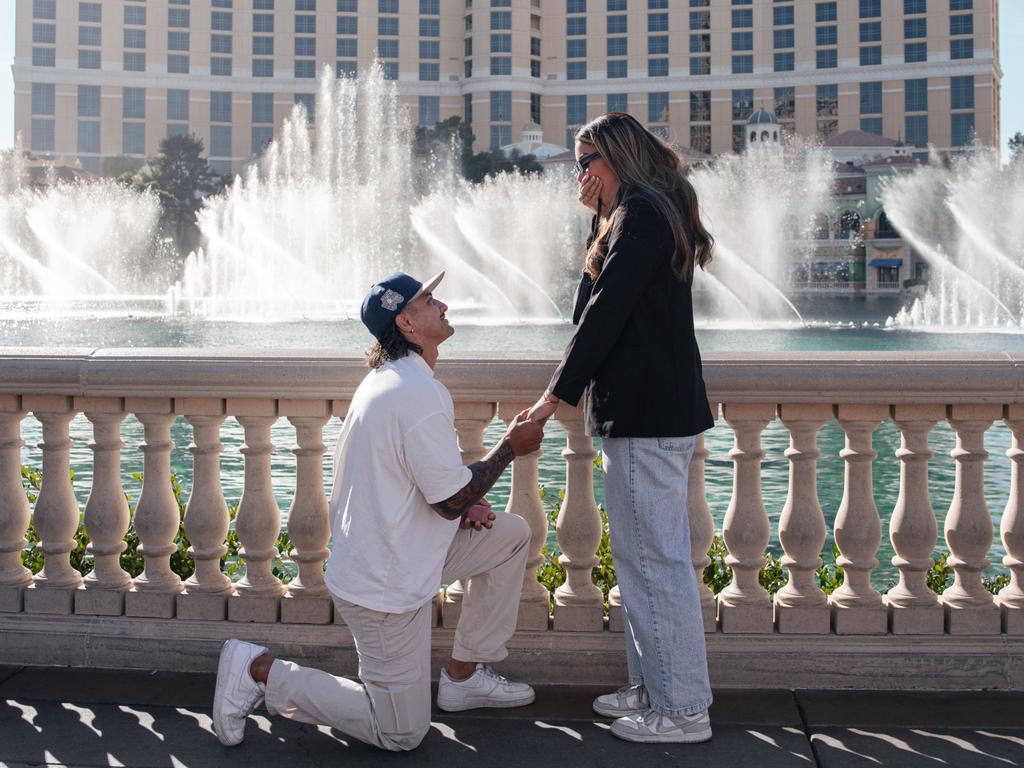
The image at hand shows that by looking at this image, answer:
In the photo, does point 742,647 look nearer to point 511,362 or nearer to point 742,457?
point 742,457

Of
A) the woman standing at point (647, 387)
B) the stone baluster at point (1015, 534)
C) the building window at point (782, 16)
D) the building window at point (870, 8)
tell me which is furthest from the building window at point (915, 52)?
the woman standing at point (647, 387)

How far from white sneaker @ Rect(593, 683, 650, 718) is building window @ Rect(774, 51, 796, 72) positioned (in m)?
91.9

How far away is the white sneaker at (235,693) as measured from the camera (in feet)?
10.7

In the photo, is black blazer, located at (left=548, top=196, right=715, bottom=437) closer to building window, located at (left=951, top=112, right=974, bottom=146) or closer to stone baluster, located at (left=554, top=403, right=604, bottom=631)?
stone baluster, located at (left=554, top=403, right=604, bottom=631)

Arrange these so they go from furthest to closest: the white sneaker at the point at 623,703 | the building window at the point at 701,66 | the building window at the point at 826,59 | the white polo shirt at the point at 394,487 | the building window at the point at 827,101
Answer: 1. the building window at the point at 701,66
2. the building window at the point at 827,101
3. the building window at the point at 826,59
4. the white sneaker at the point at 623,703
5. the white polo shirt at the point at 394,487

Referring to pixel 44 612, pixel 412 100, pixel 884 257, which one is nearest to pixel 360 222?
pixel 884 257

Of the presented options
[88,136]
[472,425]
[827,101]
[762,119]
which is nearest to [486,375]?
[472,425]

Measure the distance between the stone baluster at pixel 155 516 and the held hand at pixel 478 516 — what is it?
44.2 inches

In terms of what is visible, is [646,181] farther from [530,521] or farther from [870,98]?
[870,98]

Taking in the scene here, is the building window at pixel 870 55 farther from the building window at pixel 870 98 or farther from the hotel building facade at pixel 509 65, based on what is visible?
the building window at pixel 870 98

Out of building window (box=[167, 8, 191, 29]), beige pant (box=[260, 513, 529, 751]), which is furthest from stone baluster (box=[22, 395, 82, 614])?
building window (box=[167, 8, 191, 29])

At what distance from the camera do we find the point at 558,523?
12.6ft

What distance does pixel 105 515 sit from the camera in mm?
3975

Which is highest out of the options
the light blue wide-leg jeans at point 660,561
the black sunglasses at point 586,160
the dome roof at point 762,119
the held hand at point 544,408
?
the dome roof at point 762,119
